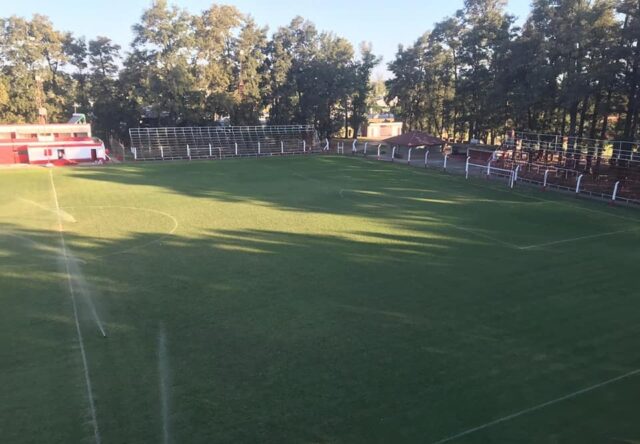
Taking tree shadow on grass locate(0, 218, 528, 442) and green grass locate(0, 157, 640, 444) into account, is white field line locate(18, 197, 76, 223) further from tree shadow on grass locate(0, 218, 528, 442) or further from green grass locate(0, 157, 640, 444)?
tree shadow on grass locate(0, 218, 528, 442)

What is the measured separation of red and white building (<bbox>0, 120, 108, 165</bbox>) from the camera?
30.9 meters

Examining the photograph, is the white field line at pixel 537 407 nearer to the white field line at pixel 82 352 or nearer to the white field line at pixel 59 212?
the white field line at pixel 82 352

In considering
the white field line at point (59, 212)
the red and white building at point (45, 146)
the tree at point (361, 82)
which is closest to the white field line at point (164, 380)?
the white field line at point (59, 212)

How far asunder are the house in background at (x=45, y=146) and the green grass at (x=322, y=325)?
17528 mm

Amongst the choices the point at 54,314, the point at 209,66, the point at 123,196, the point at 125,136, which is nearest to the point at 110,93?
the point at 125,136

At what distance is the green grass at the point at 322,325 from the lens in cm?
577

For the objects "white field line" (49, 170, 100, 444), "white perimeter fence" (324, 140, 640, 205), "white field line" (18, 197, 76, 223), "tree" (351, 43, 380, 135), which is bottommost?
"white field line" (49, 170, 100, 444)

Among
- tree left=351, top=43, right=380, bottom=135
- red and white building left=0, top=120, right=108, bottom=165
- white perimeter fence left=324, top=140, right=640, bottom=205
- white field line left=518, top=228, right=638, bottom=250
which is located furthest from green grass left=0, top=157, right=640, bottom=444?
tree left=351, top=43, right=380, bottom=135

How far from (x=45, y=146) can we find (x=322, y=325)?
30128mm

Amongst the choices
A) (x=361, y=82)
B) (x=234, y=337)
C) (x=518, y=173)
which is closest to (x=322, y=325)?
(x=234, y=337)

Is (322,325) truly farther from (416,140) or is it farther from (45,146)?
(45,146)

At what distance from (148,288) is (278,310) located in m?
3.03

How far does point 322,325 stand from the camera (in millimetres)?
8211

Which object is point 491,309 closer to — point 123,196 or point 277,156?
point 123,196
